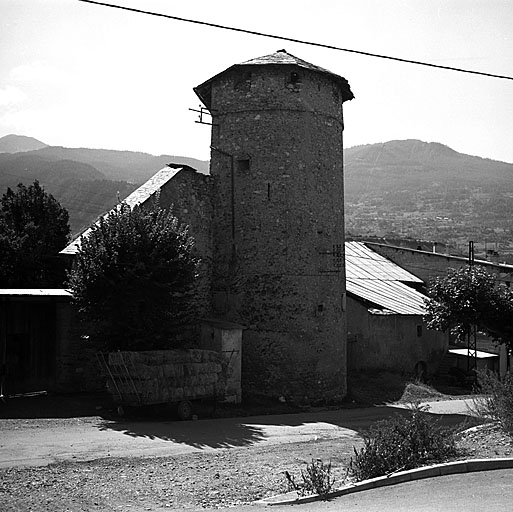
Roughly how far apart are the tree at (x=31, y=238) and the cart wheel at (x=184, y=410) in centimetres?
1584

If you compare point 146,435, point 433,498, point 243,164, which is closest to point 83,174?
point 243,164

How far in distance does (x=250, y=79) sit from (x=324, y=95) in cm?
244

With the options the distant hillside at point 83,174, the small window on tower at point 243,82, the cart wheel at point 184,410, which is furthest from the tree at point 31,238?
the cart wheel at point 184,410

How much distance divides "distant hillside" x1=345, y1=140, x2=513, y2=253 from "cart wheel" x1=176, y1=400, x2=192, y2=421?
264 ft

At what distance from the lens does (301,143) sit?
22.8 metres

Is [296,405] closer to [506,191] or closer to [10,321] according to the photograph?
[10,321]

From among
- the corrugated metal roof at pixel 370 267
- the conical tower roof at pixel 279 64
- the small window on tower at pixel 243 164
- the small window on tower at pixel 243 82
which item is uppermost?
the conical tower roof at pixel 279 64

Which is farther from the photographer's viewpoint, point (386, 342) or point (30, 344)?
point (386, 342)

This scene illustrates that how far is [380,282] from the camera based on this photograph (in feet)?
117

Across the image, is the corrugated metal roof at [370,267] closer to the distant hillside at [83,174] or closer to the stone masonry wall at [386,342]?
the stone masonry wall at [386,342]

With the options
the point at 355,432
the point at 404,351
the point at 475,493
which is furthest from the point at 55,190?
the point at 475,493

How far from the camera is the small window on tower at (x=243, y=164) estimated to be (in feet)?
75.2

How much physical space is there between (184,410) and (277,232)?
23.9 ft

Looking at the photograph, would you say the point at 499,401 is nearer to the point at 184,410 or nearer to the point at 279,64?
the point at 184,410
